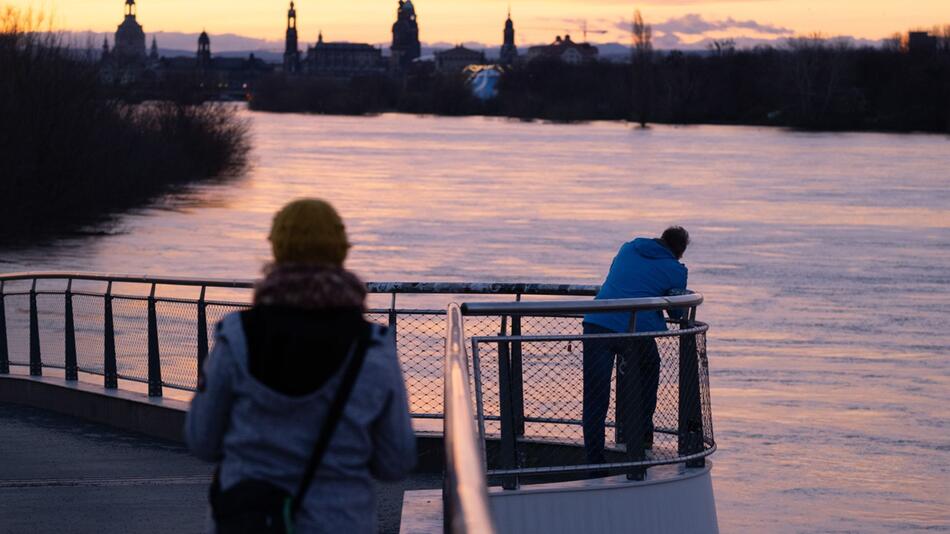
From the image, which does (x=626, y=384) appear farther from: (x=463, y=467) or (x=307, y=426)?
(x=463, y=467)

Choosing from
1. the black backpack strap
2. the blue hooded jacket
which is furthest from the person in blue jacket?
the black backpack strap

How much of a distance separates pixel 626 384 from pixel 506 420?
0.69 metres

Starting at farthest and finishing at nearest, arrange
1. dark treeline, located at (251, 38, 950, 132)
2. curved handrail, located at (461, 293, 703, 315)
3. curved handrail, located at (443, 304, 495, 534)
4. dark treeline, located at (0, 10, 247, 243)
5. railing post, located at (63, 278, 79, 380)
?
dark treeline, located at (251, 38, 950, 132) → dark treeline, located at (0, 10, 247, 243) → railing post, located at (63, 278, 79, 380) → curved handrail, located at (461, 293, 703, 315) → curved handrail, located at (443, 304, 495, 534)

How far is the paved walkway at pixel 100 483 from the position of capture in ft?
24.5

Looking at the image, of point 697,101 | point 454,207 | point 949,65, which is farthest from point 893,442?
point 697,101

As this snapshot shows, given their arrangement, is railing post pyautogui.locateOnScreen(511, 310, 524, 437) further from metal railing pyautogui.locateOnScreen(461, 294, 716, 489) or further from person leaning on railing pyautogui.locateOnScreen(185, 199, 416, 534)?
person leaning on railing pyautogui.locateOnScreen(185, 199, 416, 534)

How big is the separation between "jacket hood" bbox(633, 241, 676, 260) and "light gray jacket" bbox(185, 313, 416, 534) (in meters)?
5.31

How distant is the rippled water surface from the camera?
15.1 meters

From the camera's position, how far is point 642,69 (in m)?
164

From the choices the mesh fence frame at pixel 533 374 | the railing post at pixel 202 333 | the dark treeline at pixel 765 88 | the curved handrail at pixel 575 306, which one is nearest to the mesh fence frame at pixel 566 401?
the mesh fence frame at pixel 533 374

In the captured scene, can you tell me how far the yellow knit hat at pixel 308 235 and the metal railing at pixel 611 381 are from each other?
383 cm

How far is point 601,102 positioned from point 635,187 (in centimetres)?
11768

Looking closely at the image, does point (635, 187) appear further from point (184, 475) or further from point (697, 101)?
point (697, 101)

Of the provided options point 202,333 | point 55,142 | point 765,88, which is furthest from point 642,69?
point 202,333
